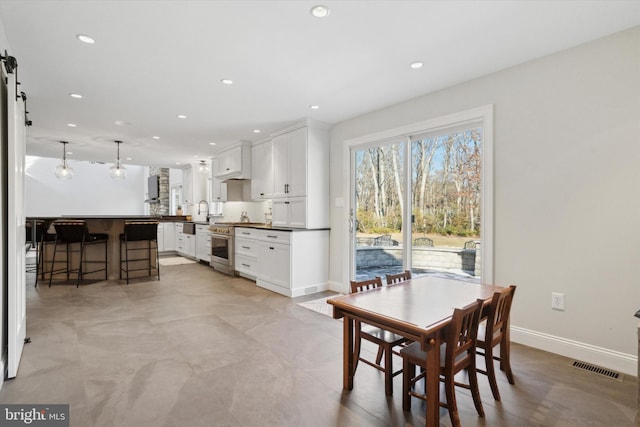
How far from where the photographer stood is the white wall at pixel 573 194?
2348 mm

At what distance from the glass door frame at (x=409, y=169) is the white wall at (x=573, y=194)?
68 millimetres

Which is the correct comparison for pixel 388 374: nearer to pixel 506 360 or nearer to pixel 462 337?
pixel 462 337

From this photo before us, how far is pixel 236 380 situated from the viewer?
7.23 feet

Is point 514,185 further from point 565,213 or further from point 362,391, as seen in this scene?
point 362,391

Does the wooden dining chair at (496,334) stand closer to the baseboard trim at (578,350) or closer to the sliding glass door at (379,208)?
the baseboard trim at (578,350)

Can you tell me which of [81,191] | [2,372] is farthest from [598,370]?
[81,191]

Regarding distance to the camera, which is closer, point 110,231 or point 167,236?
point 110,231

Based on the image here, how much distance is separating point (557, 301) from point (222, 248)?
16.8ft

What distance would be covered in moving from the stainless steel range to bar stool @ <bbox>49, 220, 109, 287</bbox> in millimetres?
1775

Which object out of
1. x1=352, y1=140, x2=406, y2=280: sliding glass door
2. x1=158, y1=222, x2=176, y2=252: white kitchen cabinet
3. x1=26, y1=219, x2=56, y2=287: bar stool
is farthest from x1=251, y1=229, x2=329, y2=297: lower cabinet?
x1=158, y1=222, x2=176, y2=252: white kitchen cabinet

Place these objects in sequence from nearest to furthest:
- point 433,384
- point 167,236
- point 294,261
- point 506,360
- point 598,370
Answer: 1. point 433,384
2. point 506,360
3. point 598,370
4. point 294,261
5. point 167,236

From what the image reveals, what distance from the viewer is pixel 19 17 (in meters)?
2.22

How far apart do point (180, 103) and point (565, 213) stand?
4279mm

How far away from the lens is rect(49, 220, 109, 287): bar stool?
4.84 meters
